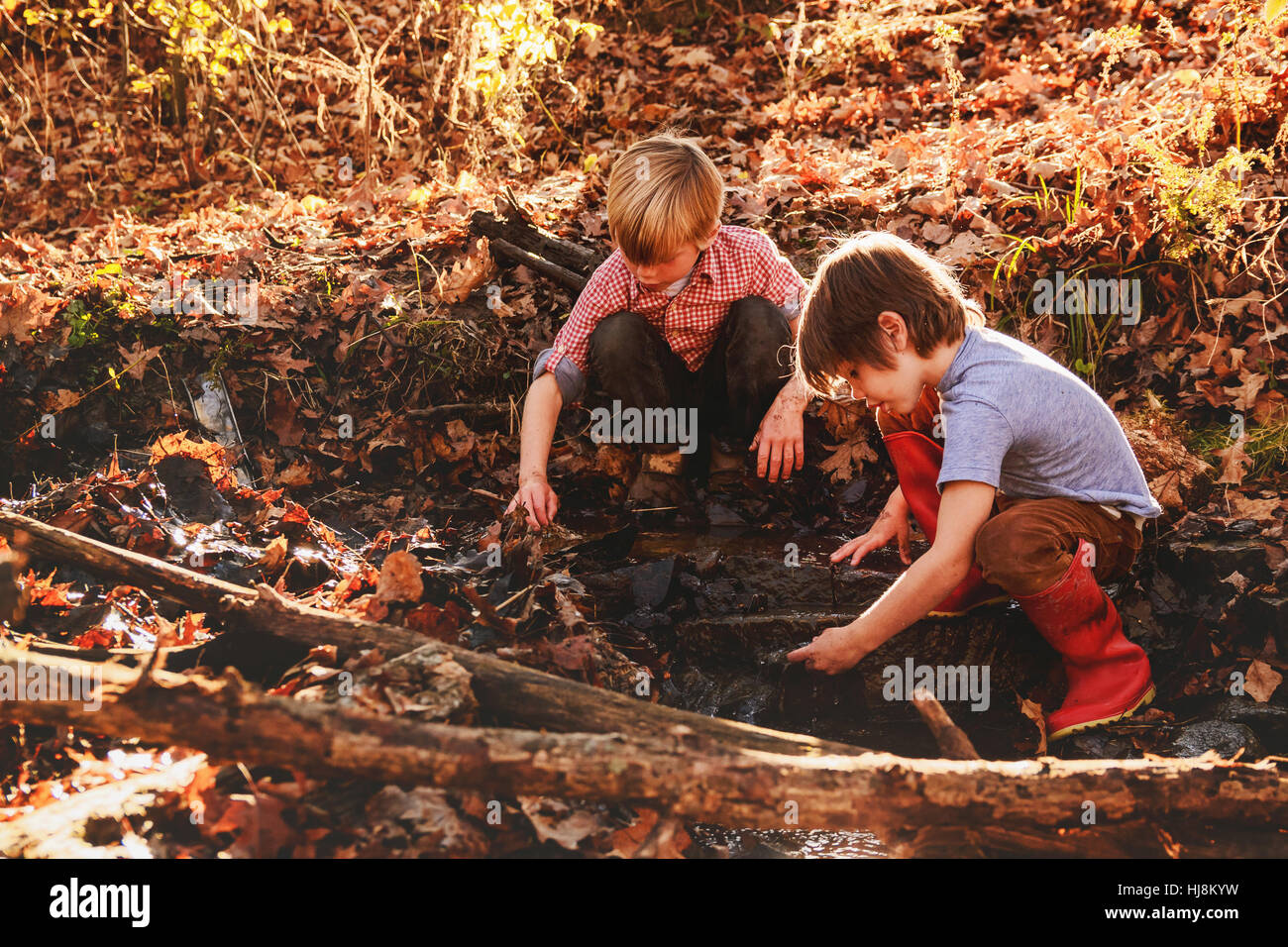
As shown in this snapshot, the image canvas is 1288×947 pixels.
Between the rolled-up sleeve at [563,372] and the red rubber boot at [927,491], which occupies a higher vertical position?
the rolled-up sleeve at [563,372]

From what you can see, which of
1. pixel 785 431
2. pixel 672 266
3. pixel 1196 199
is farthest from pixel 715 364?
pixel 1196 199

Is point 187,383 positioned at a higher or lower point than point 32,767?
higher

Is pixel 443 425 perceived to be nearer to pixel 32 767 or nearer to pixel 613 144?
pixel 32 767

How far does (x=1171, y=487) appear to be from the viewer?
3475 mm

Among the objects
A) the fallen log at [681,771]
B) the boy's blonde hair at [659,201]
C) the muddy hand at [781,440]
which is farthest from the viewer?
the muddy hand at [781,440]

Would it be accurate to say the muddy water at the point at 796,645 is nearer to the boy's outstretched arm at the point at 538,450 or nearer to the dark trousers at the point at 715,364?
the boy's outstretched arm at the point at 538,450

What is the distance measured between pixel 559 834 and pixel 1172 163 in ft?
12.8

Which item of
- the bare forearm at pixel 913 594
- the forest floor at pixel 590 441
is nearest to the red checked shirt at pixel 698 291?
the forest floor at pixel 590 441

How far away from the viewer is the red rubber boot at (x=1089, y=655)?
9.10ft

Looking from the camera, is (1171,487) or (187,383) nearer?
(1171,487)

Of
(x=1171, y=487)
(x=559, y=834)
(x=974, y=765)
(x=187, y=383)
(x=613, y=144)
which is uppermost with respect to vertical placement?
(x=613, y=144)

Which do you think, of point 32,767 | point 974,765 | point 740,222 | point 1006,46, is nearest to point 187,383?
point 32,767

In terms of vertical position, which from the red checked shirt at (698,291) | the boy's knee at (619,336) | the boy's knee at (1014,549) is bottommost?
the boy's knee at (1014,549)

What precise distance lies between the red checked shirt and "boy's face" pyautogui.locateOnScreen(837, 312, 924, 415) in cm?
112
